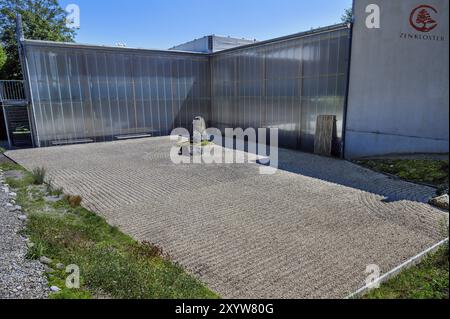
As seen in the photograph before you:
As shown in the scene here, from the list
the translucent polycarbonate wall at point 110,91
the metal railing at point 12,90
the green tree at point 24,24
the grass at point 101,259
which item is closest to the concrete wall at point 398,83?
the grass at point 101,259

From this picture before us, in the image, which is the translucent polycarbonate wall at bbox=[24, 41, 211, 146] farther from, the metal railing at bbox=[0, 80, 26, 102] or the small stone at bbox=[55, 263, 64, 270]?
the small stone at bbox=[55, 263, 64, 270]

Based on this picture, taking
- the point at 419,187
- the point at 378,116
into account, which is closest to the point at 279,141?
the point at 378,116

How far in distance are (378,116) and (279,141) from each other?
5.05m

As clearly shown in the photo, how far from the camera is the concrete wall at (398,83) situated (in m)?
8.55

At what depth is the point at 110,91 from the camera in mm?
15758

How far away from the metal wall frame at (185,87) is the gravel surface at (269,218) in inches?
143

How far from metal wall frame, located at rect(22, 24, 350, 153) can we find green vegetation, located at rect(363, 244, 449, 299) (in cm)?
790

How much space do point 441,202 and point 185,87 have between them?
14.6 m

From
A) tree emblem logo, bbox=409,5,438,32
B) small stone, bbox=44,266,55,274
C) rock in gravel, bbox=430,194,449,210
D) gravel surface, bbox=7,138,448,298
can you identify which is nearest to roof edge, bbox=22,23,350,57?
tree emblem logo, bbox=409,5,438,32

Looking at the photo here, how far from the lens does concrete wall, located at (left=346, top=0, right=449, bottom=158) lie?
855cm

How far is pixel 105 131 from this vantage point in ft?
52.5

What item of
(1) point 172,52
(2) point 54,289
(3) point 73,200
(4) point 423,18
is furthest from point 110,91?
(2) point 54,289

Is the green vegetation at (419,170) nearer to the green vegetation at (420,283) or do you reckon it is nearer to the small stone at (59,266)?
the green vegetation at (420,283)
